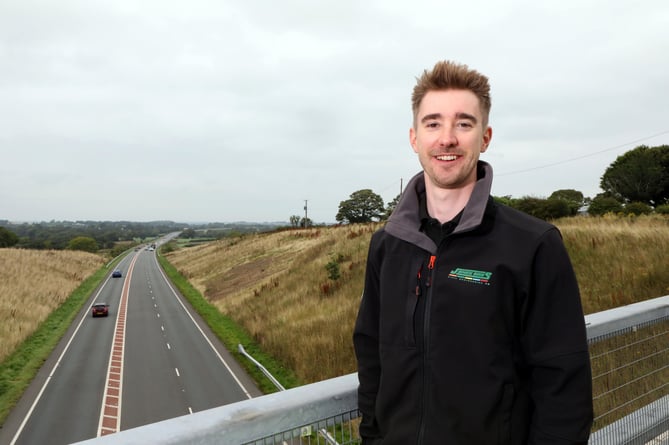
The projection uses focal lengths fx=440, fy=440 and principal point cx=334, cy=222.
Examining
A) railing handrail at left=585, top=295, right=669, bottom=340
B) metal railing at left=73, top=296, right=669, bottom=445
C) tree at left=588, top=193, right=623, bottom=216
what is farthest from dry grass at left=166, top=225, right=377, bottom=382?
tree at left=588, top=193, right=623, bottom=216

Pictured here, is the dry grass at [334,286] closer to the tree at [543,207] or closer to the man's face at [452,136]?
the tree at [543,207]

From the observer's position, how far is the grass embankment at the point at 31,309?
21.9 meters

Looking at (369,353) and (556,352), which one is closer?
(556,352)

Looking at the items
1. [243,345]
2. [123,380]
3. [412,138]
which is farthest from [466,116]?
[243,345]

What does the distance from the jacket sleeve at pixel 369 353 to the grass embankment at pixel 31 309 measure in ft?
67.3

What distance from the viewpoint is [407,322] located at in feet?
6.06

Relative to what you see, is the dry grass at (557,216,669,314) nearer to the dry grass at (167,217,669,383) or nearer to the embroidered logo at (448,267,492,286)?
the dry grass at (167,217,669,383)

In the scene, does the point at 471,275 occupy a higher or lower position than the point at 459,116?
lower

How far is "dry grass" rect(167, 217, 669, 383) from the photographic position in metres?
11.7

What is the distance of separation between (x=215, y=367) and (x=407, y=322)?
2176 centimetres

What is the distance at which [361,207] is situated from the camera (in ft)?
292

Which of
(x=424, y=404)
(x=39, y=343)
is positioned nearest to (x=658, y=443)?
(x=424, y=404)

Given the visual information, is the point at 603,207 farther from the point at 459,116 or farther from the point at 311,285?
the point at 459,116

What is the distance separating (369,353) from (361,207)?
87160 millimetres
